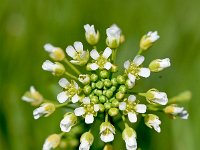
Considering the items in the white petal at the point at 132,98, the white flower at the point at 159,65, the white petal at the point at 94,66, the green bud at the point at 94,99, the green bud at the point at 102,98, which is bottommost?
the green bud at the point at 94,99

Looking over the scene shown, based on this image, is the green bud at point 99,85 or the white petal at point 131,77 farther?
the green bud at point 99,85

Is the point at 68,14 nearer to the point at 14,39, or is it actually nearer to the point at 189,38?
the point at 14,39

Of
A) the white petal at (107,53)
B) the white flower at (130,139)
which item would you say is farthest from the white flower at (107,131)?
the white petal at (107,53)

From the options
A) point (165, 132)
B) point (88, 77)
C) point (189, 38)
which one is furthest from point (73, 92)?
point (189, 38)

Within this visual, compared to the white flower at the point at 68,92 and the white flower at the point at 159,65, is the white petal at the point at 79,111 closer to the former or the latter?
the white flower at the point at 68,92

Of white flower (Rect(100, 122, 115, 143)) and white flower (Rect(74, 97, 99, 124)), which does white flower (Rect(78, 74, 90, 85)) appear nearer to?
white flower (Rect(74, 97, 99, 124))

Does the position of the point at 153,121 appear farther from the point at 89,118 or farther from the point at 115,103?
the point at 89,118

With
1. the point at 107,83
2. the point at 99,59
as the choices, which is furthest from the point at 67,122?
the point at 99,59

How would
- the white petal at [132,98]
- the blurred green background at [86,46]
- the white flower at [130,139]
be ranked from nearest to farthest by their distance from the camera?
the white flower at [130,139] < the white petal at [132,98] < the blurred green background at [86,46]
